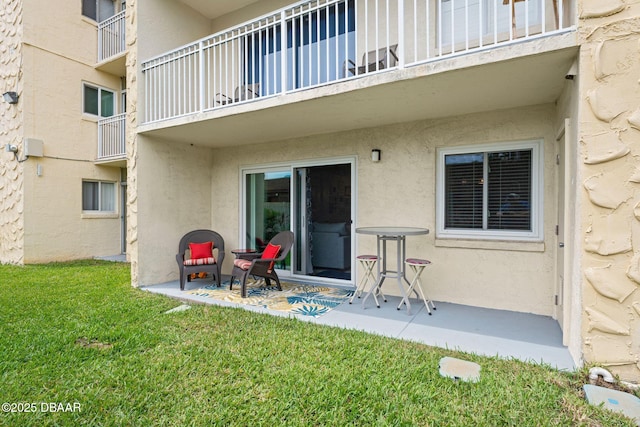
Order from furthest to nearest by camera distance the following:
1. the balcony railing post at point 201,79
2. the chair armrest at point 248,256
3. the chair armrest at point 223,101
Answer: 1. the chair armrest at point 248,256
2. the chair armrest at point 223,101
3. the balcony railing post at point 201,79

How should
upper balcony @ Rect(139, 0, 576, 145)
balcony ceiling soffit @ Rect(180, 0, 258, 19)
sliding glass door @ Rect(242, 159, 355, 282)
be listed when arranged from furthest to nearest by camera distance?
balcony ceiling soffit @ Rect(180, 0, 258, 19) → sliding glass door @ Rect(242, 159, 355, 282) → upper balcony @ Rect(139, 0, 576, 145)

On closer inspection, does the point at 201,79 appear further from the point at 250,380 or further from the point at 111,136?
the point at 111,136

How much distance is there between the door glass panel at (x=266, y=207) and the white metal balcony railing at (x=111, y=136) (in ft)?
18.6

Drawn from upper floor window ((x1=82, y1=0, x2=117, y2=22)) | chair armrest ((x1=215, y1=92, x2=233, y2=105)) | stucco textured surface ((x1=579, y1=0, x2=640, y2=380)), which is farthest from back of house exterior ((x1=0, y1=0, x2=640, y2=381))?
upper floor window ((x1=82, y1=0, x2=117, y2=22))

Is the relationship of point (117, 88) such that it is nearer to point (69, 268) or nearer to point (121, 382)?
point (69, 268)

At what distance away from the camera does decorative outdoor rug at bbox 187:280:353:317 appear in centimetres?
512

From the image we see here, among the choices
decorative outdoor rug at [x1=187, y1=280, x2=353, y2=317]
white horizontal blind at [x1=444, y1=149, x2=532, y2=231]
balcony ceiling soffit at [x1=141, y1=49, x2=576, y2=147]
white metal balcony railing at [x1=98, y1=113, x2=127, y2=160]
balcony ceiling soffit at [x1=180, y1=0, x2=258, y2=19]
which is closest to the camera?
balcony ceiling soffit at [x1=141, y1=49, x2=576, y2=147]

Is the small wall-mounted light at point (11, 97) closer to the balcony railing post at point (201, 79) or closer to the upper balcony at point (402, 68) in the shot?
the upper balcony at point (402, 68)

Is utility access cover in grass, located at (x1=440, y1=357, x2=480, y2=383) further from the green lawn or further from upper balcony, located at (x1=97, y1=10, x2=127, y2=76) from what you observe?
upper balcony, located at (x1=97, y1=10, x2=127, y2=76)

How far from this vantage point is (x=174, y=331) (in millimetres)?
4160

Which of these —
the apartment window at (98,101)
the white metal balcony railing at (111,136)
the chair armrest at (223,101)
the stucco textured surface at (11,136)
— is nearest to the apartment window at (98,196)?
the white metal balcony railing at (111,136)

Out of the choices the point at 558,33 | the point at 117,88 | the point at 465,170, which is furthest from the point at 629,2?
the point at 117,88

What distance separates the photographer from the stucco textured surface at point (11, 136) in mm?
9148

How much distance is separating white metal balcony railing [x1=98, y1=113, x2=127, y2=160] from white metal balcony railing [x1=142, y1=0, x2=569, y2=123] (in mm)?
4865
